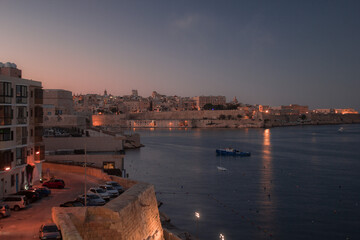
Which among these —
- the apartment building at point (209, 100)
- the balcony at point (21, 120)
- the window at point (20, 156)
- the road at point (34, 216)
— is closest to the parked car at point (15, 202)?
the road at point (34, 216)

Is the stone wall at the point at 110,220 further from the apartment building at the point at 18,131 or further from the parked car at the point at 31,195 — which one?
the apartment building at the point at 18,131

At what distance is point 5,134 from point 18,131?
1.98 ft

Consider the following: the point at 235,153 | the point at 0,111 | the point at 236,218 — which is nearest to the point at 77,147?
the point at 236,218

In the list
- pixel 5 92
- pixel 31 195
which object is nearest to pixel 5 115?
pixel 5 92

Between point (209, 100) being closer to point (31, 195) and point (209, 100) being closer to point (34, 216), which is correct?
point (31, 195)

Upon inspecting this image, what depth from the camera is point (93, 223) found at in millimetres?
5445

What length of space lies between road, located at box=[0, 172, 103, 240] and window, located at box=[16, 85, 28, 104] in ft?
7.59

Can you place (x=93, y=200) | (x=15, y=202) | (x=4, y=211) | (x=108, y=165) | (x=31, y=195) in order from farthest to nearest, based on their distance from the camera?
1. (x=108, y=165)
2. (x=31, y=195)
3. (x=93, y=200)
4. (x=15, y=202)
5. (x=4, y=211)

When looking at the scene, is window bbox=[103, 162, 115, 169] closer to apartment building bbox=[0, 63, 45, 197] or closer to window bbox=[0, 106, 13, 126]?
apartment building bbox=[0, 63, 45, 197]

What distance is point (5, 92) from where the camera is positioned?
27.4 ft

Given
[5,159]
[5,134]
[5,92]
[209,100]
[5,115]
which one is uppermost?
[209,100]

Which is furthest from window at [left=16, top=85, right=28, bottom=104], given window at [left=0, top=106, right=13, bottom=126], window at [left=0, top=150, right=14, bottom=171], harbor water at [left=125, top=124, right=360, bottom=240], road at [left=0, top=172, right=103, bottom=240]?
harbor water at [left=125, top=124, right=360, bottom=240]

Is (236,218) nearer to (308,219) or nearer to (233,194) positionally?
(308,219)

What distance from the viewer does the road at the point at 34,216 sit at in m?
5.64
